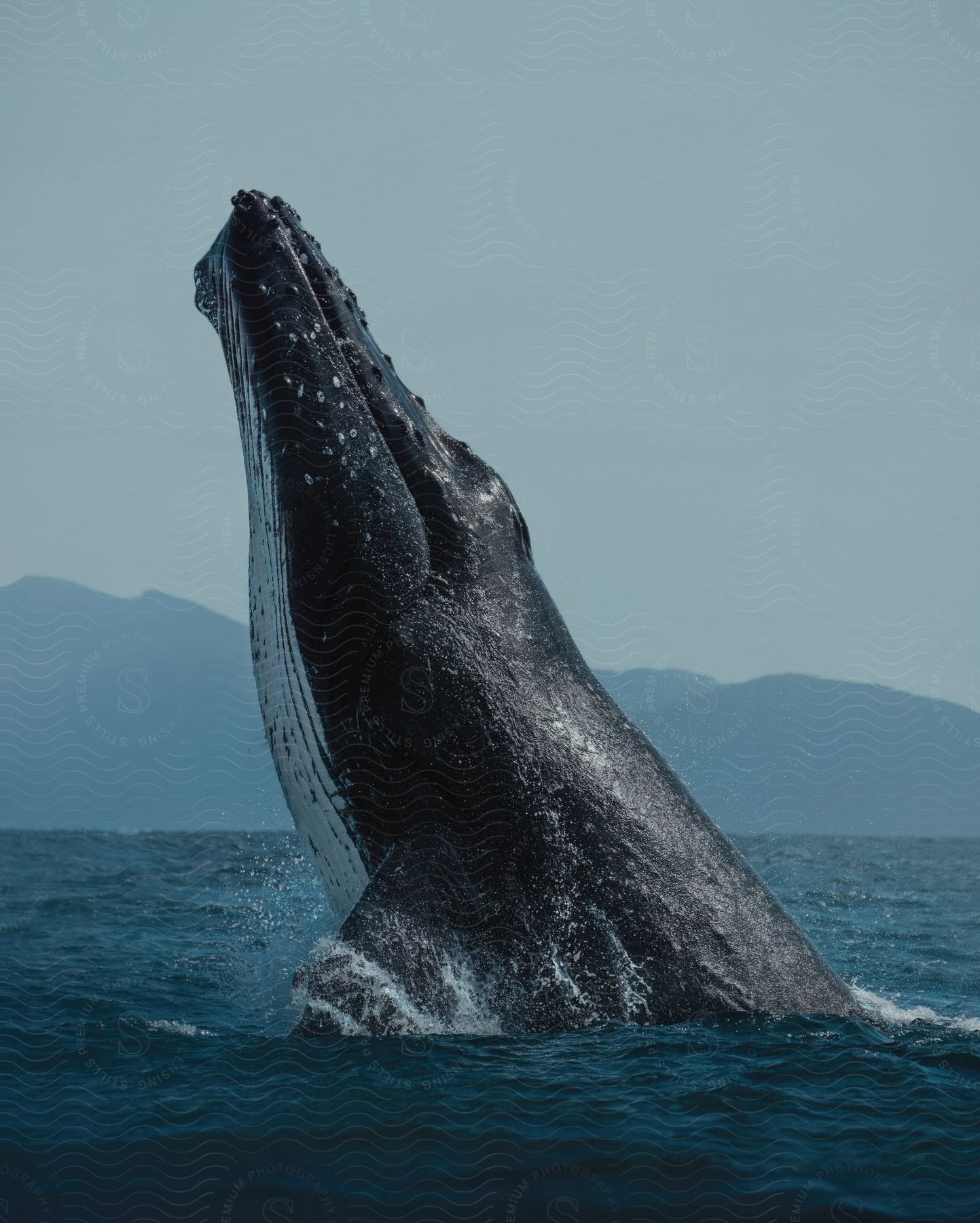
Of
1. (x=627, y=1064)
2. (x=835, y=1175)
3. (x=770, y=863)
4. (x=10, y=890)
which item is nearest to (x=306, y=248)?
(x=627, y=1064)

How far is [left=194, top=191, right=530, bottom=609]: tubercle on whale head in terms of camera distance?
5.69 m

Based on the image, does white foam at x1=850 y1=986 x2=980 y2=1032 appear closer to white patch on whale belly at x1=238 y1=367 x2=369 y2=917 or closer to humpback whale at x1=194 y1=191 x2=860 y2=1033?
humpback whale at x1=194 y1=191 x2=860 y2=1033

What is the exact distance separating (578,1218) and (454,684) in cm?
256

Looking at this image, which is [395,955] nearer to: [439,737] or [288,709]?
[439,737]

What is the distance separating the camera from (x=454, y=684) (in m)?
5.61

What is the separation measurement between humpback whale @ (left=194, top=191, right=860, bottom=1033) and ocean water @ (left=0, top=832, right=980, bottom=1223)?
31 cm

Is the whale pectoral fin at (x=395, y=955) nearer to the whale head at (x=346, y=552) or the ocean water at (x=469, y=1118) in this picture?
the ocean water at (x=469, y=1118)

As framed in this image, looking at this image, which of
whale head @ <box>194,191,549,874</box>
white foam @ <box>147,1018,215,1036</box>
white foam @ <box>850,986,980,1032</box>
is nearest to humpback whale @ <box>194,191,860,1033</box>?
whale head @ <box>194,191,549,874</box>

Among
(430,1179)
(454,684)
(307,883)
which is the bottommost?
(430,1179)

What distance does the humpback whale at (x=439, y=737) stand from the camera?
17.4 feet

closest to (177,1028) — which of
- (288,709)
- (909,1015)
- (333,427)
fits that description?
(288,709)

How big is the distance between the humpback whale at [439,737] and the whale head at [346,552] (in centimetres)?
1

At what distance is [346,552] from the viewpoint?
5656mm

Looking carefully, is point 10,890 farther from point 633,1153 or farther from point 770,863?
point 770,863
